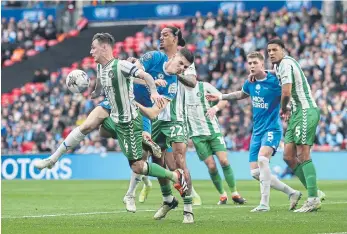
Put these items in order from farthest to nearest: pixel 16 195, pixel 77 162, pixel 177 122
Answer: pixel 77 162
pixel 16 195
pixel 177 122

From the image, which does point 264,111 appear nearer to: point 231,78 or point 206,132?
point 206,132

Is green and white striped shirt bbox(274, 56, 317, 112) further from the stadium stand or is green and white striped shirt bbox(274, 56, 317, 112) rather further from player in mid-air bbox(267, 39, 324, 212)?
the stadium stand

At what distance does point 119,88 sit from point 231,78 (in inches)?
726

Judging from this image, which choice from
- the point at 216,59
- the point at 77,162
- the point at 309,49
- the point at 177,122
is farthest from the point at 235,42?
the point at 177,122

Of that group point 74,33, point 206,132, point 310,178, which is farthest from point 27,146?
point 310,178

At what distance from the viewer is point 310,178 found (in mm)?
13195

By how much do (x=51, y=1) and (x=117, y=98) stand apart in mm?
31970

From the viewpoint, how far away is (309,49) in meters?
29.2

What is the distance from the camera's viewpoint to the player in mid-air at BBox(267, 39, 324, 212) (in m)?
13.1

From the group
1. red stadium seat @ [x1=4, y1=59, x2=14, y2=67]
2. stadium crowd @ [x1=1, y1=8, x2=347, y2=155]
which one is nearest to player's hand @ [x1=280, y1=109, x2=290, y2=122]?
stadium crowd @ [x1=1, y1=8, x2=347, y2=155]

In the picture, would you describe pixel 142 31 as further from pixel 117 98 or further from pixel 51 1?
pixel 117 98

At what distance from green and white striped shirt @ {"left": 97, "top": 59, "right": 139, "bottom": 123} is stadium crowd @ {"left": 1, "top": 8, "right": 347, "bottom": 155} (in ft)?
48.7

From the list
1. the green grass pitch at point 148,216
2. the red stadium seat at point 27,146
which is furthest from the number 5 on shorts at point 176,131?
the red stadium seat at point 27,146

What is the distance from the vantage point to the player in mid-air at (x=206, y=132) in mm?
16344
